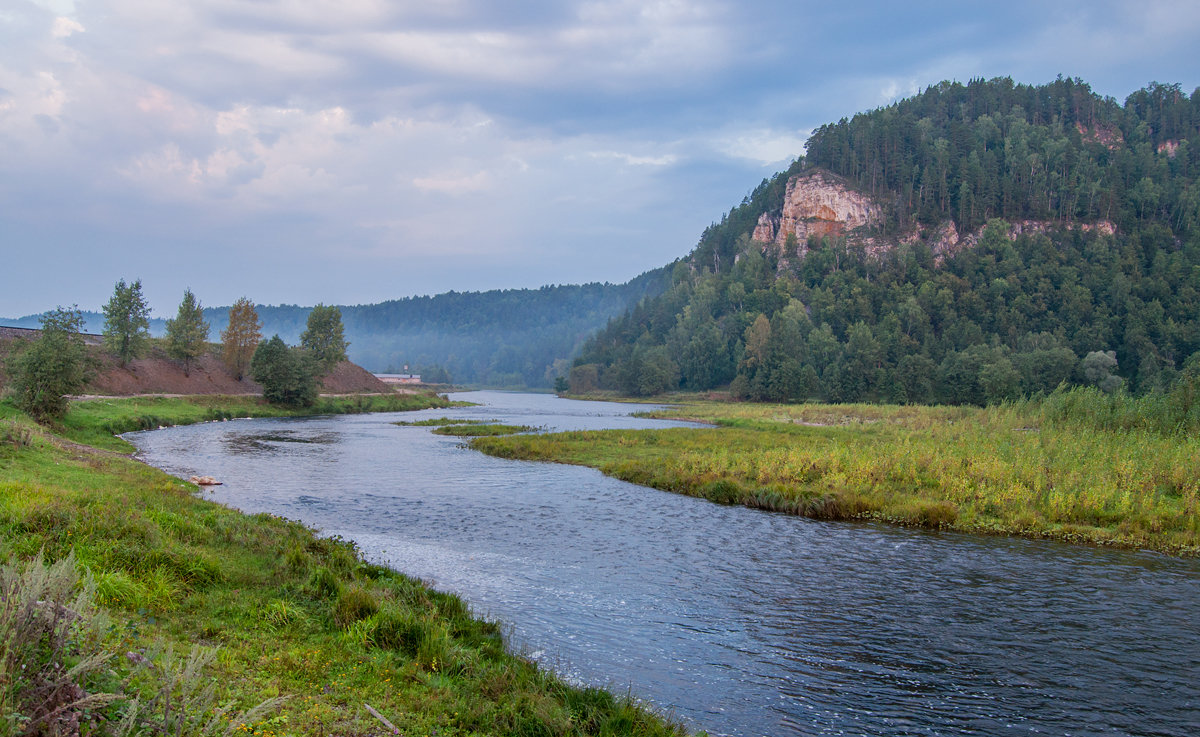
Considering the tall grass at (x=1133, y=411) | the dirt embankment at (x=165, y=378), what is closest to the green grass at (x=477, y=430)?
the dirt embankment at (x=165, y=378)

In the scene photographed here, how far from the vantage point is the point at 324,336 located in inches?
4414

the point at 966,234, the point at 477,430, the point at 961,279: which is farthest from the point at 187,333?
the point at 966,234

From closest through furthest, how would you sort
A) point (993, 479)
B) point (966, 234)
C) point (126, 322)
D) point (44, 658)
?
point (44, 658) < point (993, 479) < point (126, 322) < point (966, 234)

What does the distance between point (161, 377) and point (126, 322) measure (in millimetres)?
8629

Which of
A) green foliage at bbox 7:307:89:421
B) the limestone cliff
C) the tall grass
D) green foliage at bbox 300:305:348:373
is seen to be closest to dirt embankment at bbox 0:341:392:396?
green foliage at bbox 300:305:348:373

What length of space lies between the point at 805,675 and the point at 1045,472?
21461 mm

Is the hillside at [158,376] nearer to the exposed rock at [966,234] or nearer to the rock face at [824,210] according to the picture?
the rock face at [824,210]

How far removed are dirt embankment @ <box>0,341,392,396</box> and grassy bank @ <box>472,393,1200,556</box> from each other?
5643 centimetres

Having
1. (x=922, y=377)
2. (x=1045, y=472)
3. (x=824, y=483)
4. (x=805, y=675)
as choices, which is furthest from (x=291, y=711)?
(x=922, y=377)

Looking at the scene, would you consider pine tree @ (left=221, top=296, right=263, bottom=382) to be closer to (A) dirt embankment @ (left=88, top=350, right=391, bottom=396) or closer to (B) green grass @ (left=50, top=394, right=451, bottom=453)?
(A) dirt embankment @ (left=88, top=350, right=391, bottom=396)

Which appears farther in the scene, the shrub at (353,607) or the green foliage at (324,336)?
the green foliage at (324,336)

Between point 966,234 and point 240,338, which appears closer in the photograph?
point 240,338

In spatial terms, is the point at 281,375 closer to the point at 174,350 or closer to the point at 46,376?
the point at 174,350

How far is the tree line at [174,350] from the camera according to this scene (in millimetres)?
41031
